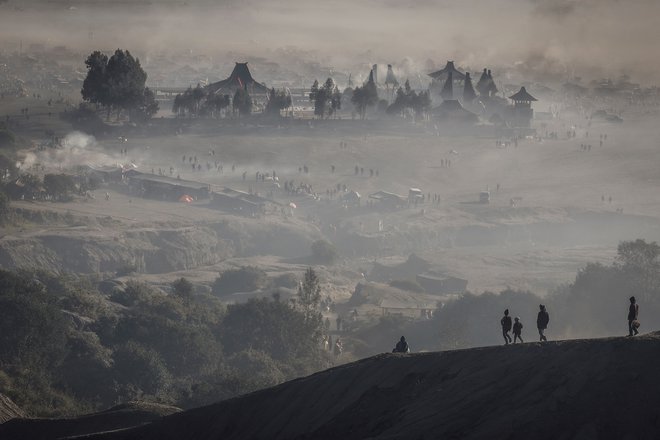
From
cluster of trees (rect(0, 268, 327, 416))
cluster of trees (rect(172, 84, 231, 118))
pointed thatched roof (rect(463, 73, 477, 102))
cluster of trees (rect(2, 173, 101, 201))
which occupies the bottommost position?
cluster of trees (rect(0, 268, 327, 416))

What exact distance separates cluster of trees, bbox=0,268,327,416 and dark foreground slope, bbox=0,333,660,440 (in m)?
15.1

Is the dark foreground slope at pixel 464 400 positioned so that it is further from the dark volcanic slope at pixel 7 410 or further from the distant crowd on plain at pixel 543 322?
the dark volcanic slope at pixel 7 410

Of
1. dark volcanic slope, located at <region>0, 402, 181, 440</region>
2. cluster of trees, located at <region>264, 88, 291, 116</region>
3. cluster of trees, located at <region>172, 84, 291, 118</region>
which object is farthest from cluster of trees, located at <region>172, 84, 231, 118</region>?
dark volcanic slope, located at <region>0, 402, 181, 440</region>

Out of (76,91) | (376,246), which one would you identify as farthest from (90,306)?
(76,91)

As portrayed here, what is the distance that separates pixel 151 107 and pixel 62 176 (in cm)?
2234

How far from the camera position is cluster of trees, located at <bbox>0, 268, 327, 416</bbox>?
4497 centimetres

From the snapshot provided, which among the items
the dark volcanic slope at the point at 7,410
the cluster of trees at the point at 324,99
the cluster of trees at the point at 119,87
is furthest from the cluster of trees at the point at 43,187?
the dark volcanic slope at the point at 7,410

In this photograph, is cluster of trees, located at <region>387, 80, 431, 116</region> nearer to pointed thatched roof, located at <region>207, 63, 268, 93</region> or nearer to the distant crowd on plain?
pointed thatched roof, located at <region>207, 63, 268, 93</region>

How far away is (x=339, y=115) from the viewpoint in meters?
114

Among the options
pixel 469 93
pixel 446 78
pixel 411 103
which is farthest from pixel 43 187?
pixel 446 78

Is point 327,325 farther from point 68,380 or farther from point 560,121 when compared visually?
point 560,121

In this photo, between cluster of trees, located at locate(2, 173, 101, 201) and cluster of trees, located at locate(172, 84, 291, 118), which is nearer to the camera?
cluster of trees, located at locate(2, 173, 101, 201)

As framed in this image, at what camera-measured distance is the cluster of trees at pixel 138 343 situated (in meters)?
45.0

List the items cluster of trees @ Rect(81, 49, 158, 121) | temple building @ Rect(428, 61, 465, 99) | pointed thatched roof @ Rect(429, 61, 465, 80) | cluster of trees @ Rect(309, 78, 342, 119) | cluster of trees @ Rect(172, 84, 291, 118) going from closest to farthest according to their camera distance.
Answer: cluster of trees @ Rect(81, 49, 158, 121) → cluster of trees @ Rect(172, 84, 291, 118) → cluster of trees @ Rect(309, 78, 342, 119) → temple building @ Rect(428, 61, 465, 99) → pointed thatched roof @ Rect(429, 61, 465, 80)
